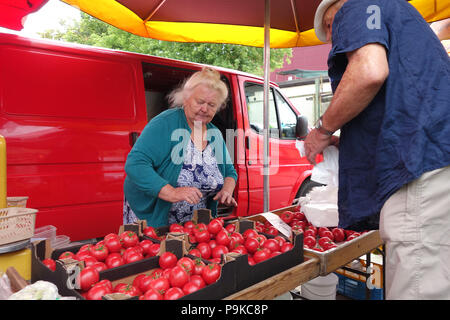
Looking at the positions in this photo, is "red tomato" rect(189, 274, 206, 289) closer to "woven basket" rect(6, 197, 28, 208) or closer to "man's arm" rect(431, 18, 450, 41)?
"woven basket" rect(6, 197, 28, 208)

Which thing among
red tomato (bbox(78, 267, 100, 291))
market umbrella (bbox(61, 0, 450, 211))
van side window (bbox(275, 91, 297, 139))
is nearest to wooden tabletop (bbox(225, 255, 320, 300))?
red tomato (bbox(78, 267, 100, 291))

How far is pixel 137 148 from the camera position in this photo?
2.49 metres

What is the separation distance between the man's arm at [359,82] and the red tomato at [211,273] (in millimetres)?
908


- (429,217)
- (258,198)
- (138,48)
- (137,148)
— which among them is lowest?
(258,198)

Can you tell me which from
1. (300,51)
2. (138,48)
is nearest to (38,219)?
(138,48)

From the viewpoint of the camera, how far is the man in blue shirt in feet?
4.60

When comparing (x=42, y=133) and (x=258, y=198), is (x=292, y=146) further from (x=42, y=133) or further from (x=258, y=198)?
(x=42, y=133)

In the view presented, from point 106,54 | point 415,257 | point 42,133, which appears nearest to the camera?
point 415,257

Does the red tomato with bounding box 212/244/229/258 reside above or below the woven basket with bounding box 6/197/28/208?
below

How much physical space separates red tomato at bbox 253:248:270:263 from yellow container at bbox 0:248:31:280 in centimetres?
108

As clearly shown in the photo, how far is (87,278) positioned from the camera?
1289 millimetres

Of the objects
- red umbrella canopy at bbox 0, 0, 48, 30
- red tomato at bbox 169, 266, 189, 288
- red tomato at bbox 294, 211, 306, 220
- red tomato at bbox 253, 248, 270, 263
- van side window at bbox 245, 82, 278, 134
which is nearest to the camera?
red tomato at bbox 169, 266, 189, 288

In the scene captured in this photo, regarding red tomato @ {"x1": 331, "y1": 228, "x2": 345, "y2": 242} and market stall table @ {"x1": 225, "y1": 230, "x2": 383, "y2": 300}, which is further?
red tomato @ {"x1": 331, "y1": 228, "x2": 345, "y2": 242}
